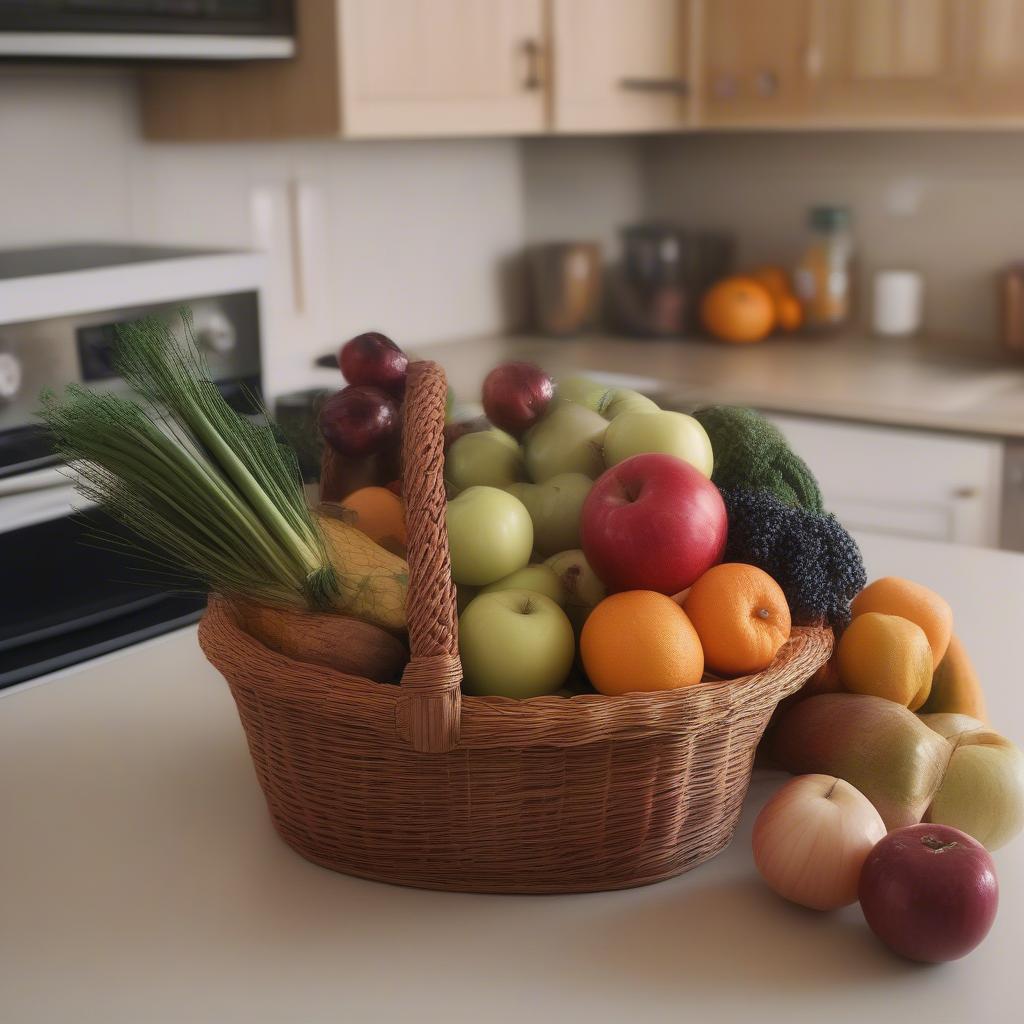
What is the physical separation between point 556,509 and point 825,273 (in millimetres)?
2283

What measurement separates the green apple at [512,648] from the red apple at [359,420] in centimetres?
17

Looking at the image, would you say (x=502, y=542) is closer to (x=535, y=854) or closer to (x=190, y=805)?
(x=535, y=854)

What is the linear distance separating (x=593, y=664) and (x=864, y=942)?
8.5 inches

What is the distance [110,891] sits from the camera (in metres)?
0.78

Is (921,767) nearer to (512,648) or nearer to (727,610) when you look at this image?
(727,610)

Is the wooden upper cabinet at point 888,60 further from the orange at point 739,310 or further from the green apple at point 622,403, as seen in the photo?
the green apple at point 622,403

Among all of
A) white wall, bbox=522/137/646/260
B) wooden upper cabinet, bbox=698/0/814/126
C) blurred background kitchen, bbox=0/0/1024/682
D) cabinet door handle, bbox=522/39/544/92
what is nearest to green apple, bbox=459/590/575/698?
blurred background kitchen, bbox=0/0/1024/682

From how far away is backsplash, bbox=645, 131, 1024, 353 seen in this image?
9.07 ft

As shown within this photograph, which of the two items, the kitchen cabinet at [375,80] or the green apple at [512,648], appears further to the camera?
the kitchen cabinet at [375,80]

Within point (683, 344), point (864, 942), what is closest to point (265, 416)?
point (864, 942)

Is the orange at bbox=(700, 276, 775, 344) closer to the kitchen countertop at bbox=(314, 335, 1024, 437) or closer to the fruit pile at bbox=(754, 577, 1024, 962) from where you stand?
the kitchen countertop at bbox=(314, 335, 1024, 437)

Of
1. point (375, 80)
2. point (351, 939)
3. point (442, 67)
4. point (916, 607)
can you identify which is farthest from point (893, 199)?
point (351, 939)

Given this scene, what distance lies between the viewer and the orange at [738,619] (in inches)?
29.9

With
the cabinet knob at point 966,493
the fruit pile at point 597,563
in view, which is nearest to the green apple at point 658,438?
the fruit pile at point 597,563
